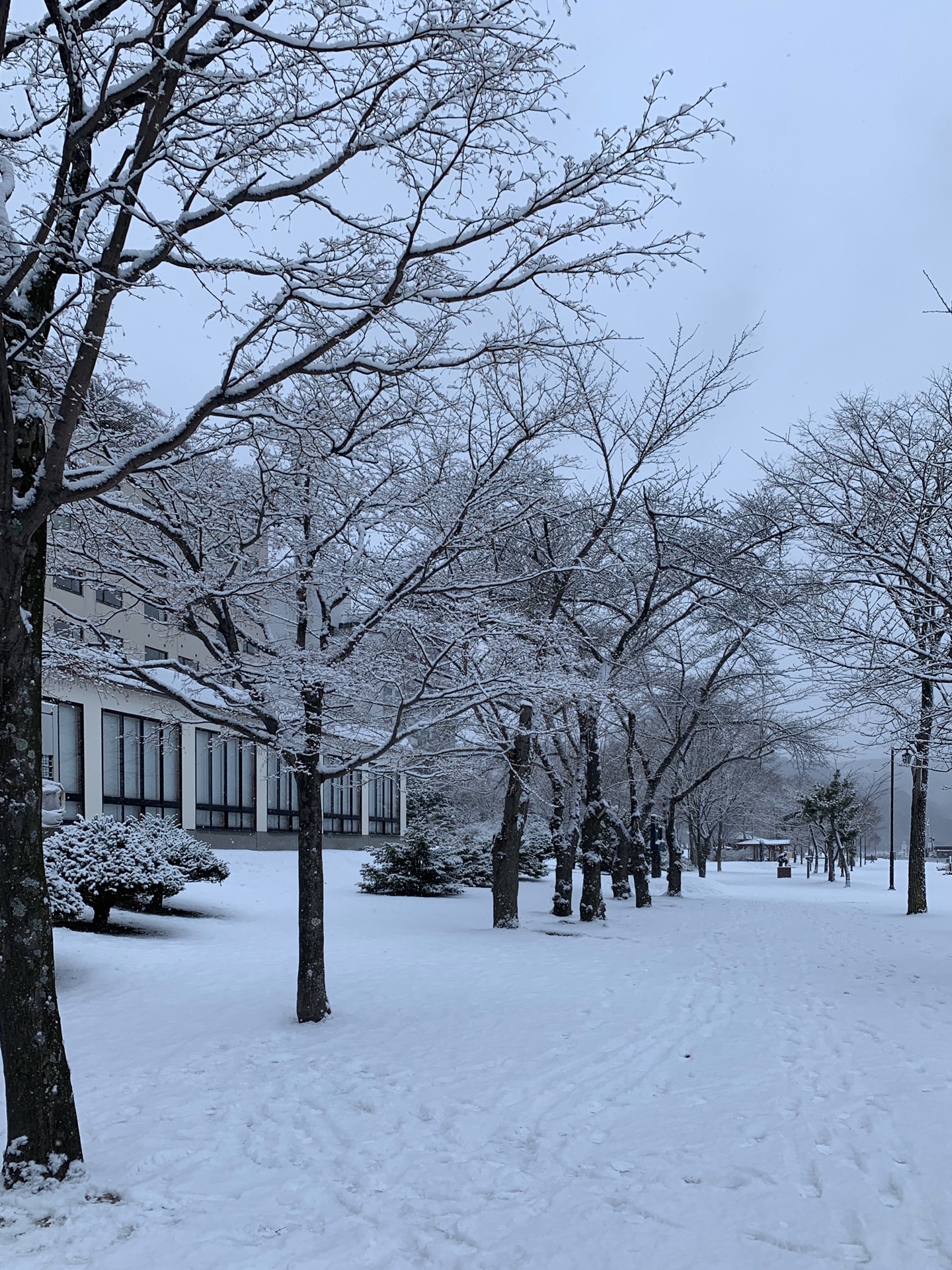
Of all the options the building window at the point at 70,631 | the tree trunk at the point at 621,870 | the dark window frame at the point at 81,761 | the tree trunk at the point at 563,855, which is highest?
the building window at the point at 70,631

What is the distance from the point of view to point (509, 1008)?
9703 mm

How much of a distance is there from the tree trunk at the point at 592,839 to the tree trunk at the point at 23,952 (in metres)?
13.0

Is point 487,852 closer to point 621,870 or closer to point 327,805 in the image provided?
point 621,870

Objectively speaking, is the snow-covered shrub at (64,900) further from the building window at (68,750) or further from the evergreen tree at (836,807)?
the evergreen tree at (836,807)

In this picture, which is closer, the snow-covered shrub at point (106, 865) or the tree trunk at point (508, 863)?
the snow-covered shrub at point (106, 865)

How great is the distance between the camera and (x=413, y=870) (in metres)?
22.9

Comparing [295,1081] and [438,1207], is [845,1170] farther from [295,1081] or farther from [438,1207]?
[295,1081]

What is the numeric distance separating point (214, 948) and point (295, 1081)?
7456 millimetres

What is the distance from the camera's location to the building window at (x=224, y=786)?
28750 mm

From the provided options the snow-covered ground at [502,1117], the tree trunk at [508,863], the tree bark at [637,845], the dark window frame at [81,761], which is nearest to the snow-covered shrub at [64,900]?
the snow-covered ground at [502,1117]

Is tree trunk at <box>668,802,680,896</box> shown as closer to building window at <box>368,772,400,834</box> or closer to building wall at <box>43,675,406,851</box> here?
building wall at <box>43,675,406,851</box>

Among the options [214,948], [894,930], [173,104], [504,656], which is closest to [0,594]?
[173,104]

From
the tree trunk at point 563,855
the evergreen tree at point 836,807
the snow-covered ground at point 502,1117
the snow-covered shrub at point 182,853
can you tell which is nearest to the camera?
the snow-covered ground at point 502,1117

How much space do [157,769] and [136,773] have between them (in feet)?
3.57
